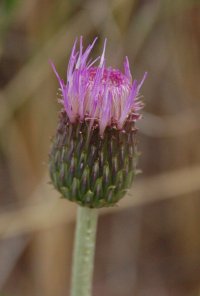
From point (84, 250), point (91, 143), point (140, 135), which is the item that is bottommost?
point (140, 135)

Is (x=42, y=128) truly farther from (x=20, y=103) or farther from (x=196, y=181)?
(x=196, y=181)

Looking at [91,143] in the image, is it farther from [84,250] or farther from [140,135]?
[140,135]

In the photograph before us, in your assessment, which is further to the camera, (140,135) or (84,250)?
(140,135)

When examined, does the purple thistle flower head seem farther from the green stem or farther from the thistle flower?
the green stem

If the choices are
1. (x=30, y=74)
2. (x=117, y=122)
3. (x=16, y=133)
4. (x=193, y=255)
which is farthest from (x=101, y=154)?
(x=193, y=255)

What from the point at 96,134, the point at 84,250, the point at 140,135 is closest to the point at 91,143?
the point at 96,134

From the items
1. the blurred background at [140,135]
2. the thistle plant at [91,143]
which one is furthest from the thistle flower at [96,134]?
the blurred background at [140,135]

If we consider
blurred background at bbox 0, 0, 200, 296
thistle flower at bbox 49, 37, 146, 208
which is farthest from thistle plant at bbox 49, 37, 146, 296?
blurred background at bbox 0, 0, 200, 296
